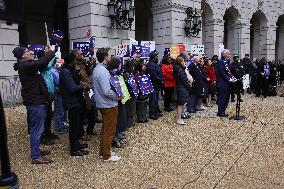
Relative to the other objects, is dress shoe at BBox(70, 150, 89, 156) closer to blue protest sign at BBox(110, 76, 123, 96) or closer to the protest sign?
blue protest sign at BBox(110, 76, 123, 96)

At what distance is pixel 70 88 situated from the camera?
18.4 ft

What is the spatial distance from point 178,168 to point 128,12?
8.85 meters

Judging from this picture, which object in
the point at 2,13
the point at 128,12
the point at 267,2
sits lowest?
the point at 2,13

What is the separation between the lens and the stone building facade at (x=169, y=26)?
1258 cm

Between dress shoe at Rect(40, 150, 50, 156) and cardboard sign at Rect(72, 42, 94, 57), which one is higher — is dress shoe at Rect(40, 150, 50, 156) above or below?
below

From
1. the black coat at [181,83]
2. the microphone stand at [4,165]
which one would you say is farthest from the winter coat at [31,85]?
the black coat at [181,83]

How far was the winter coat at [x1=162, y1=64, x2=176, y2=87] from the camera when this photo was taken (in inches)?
387

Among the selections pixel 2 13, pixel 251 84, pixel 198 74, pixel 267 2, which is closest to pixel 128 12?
pixel 198 74

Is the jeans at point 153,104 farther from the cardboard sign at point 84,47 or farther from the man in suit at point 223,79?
the cardboard sign at point 84,47

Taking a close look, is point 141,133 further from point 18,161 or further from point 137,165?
point 18,161

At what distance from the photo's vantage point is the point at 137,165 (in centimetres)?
545

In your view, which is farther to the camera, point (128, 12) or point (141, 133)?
point (128, 12)

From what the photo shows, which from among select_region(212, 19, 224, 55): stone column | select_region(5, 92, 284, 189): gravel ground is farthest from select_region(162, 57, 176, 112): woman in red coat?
select_region(212, 19, 224, 55): stone column

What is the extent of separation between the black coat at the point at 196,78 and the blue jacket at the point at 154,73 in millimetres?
1204
